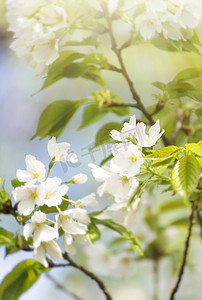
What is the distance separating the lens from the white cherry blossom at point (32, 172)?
665 mm

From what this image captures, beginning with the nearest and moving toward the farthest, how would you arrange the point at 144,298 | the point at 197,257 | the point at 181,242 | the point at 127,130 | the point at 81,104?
the point at 127,130, the point at 81,104, the point at 181,242, the point at 197,257, the point at 144,298

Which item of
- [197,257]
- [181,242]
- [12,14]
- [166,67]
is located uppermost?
[12,14]

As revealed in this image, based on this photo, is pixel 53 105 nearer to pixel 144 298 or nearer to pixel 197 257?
pixel 197 257

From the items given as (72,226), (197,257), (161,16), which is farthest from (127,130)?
(197,257)

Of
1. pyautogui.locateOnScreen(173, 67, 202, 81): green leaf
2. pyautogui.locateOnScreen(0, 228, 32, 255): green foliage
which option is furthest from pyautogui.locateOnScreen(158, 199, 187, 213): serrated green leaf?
pyautogui.locateOnScreen(0, 228, 32, 255): green foliage

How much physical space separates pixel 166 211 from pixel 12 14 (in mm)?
714

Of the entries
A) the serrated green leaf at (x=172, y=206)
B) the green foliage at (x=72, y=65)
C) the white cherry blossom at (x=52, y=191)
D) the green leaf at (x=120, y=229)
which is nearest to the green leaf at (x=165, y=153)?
the white cherry blossom at (x=52, y=191)

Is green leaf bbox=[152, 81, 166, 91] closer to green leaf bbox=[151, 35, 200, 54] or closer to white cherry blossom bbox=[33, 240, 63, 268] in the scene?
green leaf bbox=[151, 35, 200, 54]

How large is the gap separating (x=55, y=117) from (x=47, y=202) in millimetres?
321

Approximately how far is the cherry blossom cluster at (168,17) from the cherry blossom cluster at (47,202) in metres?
0.29

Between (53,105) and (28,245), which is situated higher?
(53,105)

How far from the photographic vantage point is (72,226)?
703mm

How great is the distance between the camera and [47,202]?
655mm

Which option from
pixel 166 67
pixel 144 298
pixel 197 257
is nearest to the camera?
pixel 197 257
